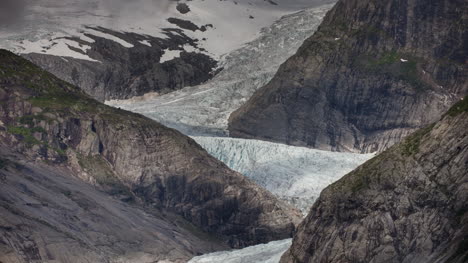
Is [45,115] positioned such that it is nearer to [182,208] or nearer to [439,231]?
[182,208]

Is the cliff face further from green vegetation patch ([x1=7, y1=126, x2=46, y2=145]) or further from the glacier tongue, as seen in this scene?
the glacier tongue

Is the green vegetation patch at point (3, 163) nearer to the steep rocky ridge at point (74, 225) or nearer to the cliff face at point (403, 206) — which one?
the steep rocky ridge at point (74, 225)

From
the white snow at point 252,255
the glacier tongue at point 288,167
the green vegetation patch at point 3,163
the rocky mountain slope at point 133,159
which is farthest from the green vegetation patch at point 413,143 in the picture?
the glacier tongue at point 288,167

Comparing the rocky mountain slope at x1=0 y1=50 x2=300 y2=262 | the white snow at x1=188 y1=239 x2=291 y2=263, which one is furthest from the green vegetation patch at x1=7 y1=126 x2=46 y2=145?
the white snow at x1=188 y1=239 x2=291 y2=263

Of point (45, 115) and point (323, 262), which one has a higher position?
point (323, 262)

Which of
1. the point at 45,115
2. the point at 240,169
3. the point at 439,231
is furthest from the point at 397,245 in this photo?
the point at 240,169

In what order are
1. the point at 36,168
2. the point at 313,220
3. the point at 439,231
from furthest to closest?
the point at 36,168
the point at 313,220
the point at 439,231

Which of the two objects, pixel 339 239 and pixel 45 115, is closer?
pixel 339 239
